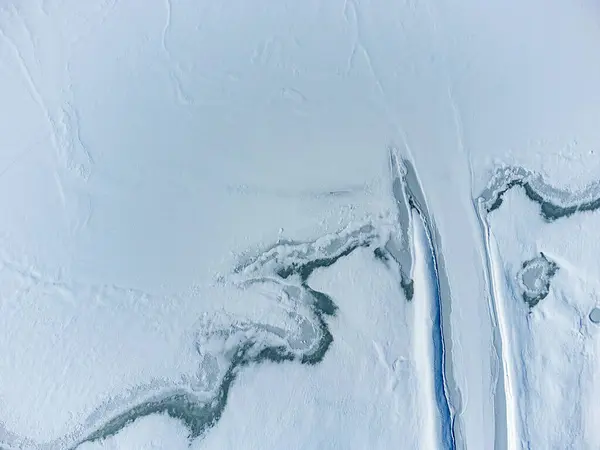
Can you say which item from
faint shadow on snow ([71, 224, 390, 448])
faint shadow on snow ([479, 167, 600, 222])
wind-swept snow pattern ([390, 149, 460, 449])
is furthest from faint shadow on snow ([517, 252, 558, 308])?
faint shadow on snow ([71, 224, 390, 448])

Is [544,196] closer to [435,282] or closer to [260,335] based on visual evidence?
[435,282]

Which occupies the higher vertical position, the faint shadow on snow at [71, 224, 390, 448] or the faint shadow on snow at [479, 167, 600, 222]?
the faint shadow on snow at [479, 167, 600, 222]

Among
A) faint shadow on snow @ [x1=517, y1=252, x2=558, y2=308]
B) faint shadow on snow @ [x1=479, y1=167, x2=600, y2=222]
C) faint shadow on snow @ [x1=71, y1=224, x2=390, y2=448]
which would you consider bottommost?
faint shadow on snow @ [x1=71, y1=224, x2=390, y2=448]

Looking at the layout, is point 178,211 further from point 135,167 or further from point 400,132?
point 400,132

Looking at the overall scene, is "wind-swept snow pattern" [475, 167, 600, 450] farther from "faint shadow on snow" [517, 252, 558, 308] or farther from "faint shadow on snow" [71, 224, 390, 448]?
"faint shadow on snow" [71, 224, 390, 448]

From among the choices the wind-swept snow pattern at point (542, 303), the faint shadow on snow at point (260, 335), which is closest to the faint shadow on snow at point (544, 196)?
the wind-swept snow pattern at point (542, 303)

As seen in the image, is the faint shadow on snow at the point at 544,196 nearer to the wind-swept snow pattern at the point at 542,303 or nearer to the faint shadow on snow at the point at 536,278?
the wind-swept snow pattern at the point at 542,303

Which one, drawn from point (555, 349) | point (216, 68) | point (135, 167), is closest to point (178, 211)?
point (135, 167)
